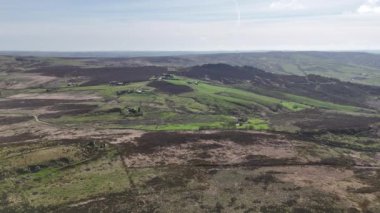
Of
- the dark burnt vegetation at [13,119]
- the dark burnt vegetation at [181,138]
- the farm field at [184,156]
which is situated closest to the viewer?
the farm field at [184,156]

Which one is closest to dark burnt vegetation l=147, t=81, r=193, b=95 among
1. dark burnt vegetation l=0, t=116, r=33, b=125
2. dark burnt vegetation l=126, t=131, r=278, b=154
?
dark burnt vegetation l=0, t=116, r=33, b=125

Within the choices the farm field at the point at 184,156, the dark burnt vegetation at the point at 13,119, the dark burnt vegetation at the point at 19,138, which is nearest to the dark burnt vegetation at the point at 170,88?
the farm field at the point at 184,156

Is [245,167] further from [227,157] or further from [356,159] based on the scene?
[356,159]

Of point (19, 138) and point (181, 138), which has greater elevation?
point (19, 138)

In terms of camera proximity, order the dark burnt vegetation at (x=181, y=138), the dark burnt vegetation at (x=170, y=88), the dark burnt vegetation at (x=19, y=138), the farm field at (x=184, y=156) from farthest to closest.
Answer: the dark burnt vegetation at (x=170, y=88) → the dark burnt vegetation at (x=19, y=138) → the dark burnt vegetation at (x=181, y=138) → the farm field at (x=184, y=156)

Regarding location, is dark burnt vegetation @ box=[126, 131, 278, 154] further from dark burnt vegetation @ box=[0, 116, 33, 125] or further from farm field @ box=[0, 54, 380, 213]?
dark burnt vegetation @ box=[0, 116, 33, 125]

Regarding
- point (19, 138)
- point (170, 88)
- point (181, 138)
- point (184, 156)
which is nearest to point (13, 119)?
point (19, 138)

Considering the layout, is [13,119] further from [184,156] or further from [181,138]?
[184,156]

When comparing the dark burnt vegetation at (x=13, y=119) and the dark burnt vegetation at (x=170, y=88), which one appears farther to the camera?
the dark burnt vegetation at (x=170, y=88)

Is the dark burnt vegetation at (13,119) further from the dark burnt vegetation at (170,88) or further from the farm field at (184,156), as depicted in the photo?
the dark burnt vegetation at (170,88)
